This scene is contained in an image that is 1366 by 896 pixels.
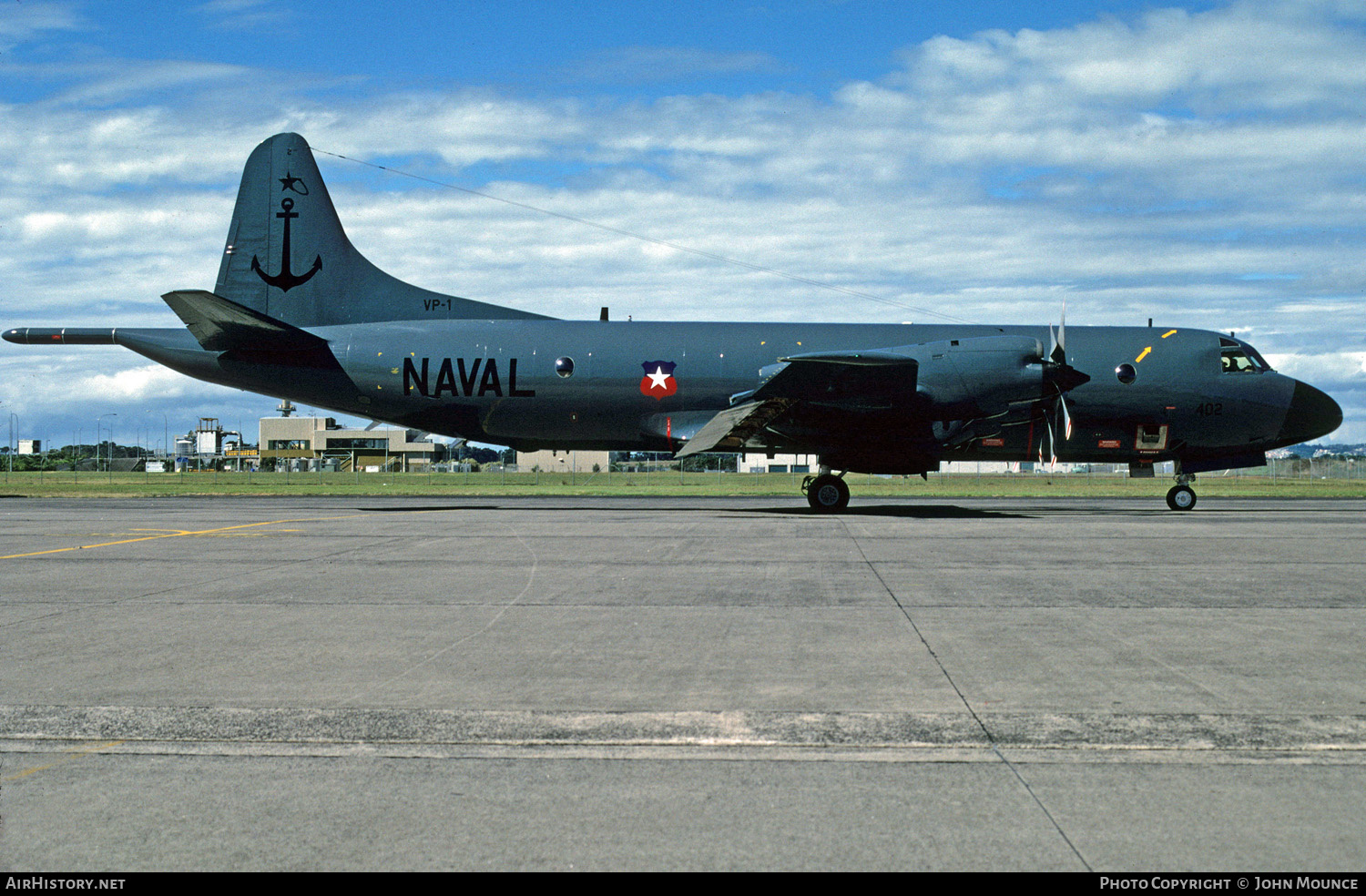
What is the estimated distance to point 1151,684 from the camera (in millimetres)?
7062

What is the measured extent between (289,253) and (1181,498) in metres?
26.9

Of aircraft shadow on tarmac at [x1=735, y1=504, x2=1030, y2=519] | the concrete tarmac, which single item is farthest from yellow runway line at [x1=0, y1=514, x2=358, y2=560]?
aircraft shadow on tarmac at [x1=735, y1=504, x2=1030, y2=519]

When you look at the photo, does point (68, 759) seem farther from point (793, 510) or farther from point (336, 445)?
point (336, 445)

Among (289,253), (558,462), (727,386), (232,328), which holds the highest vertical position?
(289,253)

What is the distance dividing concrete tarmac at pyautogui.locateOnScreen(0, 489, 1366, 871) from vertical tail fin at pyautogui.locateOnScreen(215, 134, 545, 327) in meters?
15.4

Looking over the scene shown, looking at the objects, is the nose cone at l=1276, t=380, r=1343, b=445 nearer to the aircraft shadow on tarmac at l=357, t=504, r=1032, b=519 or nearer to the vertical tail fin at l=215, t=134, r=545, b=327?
the aircraft shadow on tarmac at l=357, t=504, r=1032, b=519

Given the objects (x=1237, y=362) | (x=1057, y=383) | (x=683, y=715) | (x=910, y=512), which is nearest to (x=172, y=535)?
(x=683, y=715)

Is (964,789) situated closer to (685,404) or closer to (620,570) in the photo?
(620,570)

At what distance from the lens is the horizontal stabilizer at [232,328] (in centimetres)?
2434

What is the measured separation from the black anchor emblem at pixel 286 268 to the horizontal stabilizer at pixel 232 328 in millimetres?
2055

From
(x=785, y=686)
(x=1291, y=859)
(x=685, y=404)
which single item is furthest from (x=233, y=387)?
(x=1291, y=859)

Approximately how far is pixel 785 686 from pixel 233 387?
25041mm

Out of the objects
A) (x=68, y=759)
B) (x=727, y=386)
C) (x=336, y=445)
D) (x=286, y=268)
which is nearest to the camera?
(x=68, y=759)

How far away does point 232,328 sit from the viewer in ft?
84.7
